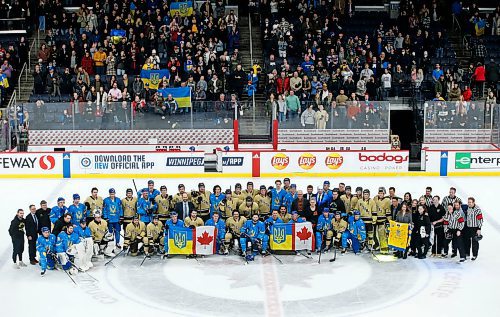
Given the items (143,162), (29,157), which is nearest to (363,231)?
(143,162)

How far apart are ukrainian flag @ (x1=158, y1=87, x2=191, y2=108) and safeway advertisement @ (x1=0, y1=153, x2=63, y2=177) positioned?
3692 millimetres

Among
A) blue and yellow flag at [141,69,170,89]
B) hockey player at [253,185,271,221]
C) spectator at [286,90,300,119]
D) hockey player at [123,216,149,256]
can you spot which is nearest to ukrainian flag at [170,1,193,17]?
blue and yellow flag at [141,69,170,89]

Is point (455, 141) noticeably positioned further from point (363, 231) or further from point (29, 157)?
point (29, 157)

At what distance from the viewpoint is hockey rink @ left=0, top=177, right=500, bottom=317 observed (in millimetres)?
14477

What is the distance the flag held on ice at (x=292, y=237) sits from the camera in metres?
17.1

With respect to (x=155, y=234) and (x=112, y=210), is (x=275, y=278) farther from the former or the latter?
(x=112, y=210)

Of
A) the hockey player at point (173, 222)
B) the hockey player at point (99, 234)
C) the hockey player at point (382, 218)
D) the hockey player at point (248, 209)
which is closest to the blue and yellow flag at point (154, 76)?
the hockey player at point (248, 209)

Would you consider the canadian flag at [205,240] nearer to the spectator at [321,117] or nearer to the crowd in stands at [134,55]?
the crowd in stands at [134,55]

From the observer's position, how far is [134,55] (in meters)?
28.4

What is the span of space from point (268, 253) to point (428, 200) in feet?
10.8

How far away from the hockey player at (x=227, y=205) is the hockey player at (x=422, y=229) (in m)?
3.56

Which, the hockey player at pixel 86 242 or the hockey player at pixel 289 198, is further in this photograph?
the hockey player at pixel 289 198

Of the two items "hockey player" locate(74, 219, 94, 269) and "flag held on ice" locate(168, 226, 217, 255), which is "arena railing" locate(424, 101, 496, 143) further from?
"hockey player" locate(74, 219, 94, 269)

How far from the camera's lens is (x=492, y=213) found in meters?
20.9
